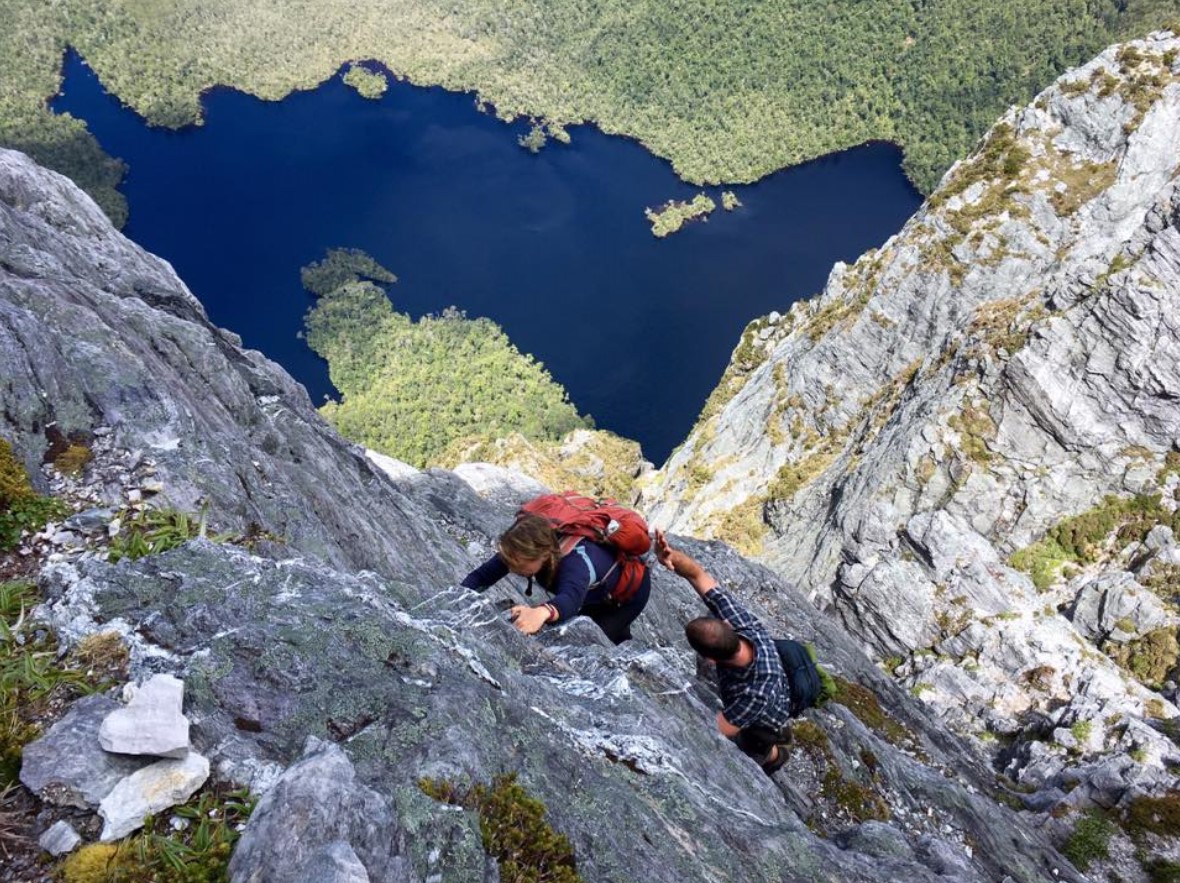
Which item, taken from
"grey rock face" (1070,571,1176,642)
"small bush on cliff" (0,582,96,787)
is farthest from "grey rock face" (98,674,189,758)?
"grey rock face" (1070,571,1176,642)

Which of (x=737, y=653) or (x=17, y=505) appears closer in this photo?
(x=17, y=505)

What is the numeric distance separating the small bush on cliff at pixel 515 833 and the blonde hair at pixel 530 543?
259cm

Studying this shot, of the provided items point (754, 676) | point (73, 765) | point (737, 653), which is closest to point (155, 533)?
point (73, 765)

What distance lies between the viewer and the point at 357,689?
802cm

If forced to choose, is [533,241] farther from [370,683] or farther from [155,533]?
[370,683]

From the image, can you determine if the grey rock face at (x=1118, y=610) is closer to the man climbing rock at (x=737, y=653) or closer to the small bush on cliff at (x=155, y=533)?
the man climbing rock at (x=737, y=653)

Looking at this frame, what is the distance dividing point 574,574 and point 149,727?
15.5 feet

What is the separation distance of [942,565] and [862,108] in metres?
191

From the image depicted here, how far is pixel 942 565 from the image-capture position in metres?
40.4

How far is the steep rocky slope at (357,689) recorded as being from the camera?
6805mm

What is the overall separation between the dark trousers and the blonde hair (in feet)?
8.19

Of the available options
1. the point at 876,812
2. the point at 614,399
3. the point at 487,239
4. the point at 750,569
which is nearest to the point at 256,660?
the point at 876,812

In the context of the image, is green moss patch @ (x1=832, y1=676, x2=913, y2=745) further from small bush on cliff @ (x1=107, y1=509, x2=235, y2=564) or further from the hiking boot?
small bush on cliff @ (x1=107, y1=509, x2=235, y2=564)

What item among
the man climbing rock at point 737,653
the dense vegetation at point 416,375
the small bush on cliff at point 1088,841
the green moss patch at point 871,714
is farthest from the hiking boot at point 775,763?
the dense vegetation at point 416,375
